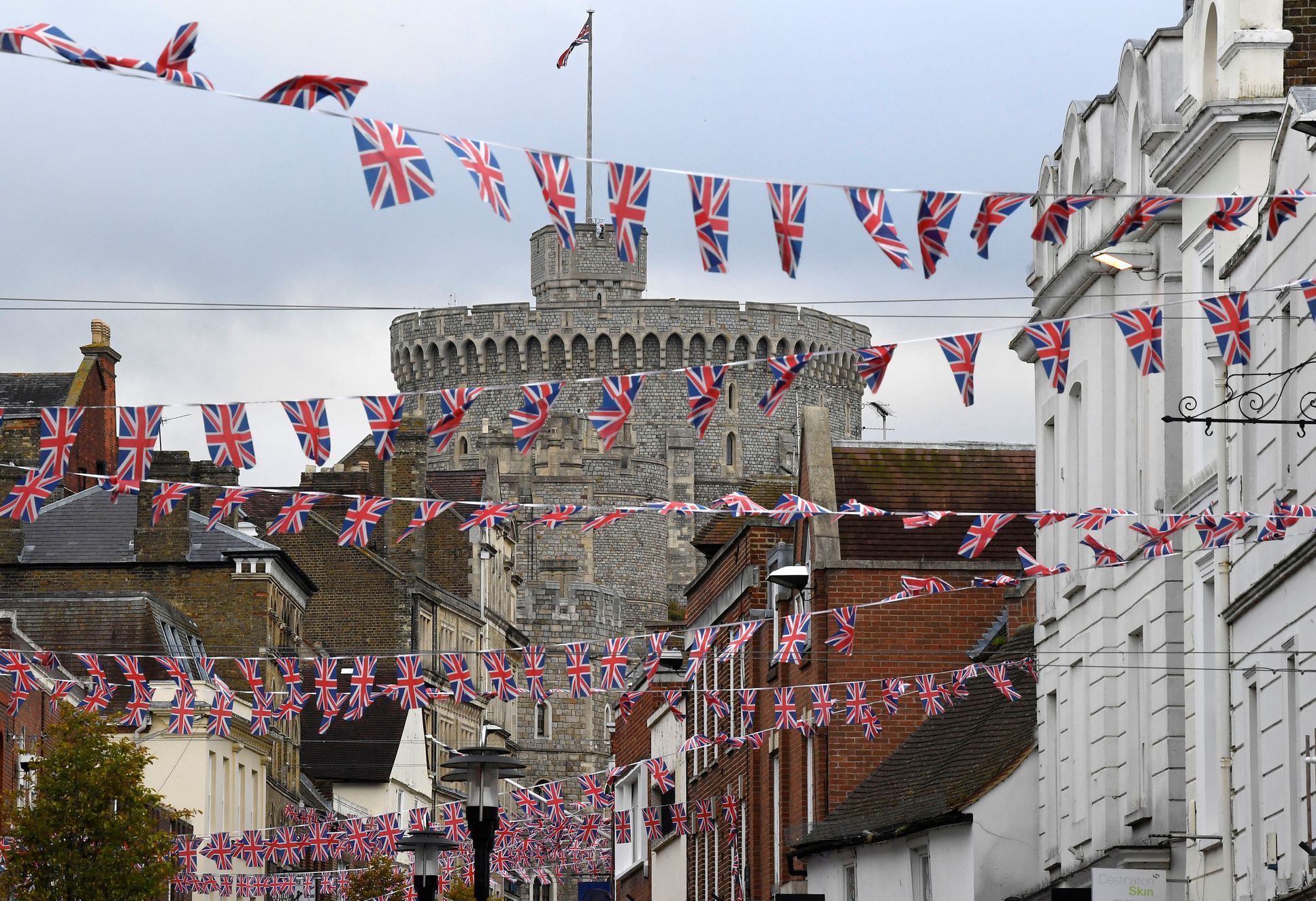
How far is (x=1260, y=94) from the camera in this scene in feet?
57.7

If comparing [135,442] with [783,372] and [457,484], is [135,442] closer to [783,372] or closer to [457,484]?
[783,372]

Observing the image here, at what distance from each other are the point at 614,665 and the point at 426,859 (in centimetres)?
253

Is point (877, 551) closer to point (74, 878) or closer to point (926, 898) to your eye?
point (926, 898)

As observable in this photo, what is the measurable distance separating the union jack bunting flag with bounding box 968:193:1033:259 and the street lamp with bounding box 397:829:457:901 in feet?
40.2

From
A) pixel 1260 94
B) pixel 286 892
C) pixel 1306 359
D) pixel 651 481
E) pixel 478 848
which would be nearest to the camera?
pixel 1306 359

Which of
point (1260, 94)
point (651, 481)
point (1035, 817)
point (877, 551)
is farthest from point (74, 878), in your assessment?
point (651, 481)

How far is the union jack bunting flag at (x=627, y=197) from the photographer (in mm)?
11828

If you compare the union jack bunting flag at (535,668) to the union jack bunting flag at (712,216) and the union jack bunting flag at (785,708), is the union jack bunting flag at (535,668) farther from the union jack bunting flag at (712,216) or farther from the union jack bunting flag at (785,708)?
the union jack bunting flag at (712,216)

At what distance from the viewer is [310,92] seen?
10719mm

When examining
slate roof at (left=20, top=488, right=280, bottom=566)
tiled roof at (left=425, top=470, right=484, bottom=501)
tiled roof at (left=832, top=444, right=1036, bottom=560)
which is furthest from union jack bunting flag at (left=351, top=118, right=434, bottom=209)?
tiled roof at (left=425, top=470, right=484, bottom=501)

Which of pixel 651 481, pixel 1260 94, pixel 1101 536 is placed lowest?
pixel 1101 536

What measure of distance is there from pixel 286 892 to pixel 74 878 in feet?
67.7

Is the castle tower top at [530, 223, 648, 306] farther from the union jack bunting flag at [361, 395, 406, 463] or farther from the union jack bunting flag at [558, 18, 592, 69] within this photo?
the union jack bunting flag at [361, 395, 406, 463]

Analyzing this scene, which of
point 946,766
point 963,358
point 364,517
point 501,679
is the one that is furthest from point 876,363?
point 946,766
